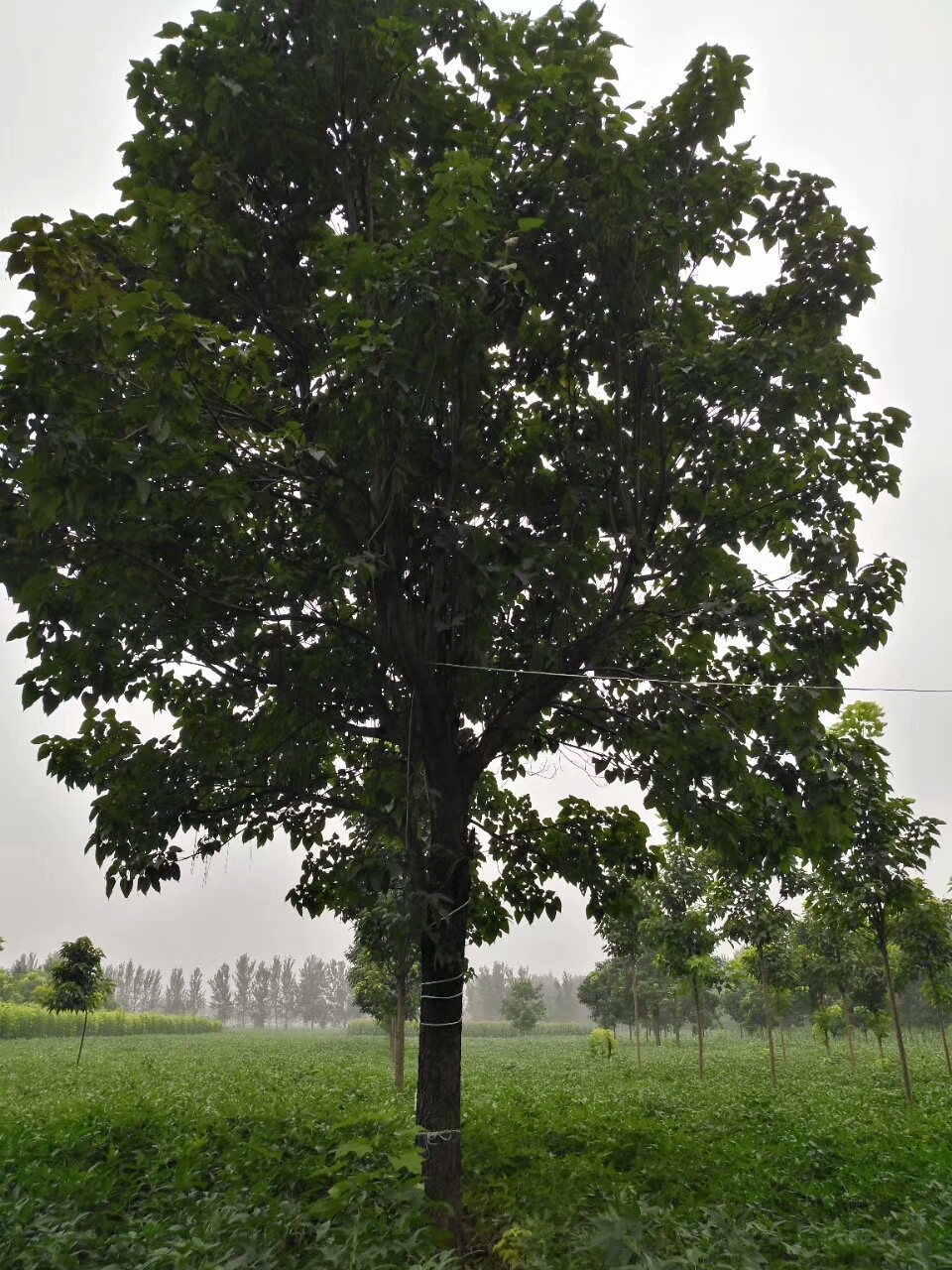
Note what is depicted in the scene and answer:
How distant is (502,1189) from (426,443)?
6745mm

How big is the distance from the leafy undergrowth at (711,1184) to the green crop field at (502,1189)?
25 mm

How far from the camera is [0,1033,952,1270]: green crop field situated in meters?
4.49

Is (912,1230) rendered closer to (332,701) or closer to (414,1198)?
(414,1198)

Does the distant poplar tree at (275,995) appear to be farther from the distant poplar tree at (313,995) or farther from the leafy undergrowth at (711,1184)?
the leafy undergrowth at (711,1184)

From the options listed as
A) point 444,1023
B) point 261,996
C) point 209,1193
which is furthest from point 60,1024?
point 261,996

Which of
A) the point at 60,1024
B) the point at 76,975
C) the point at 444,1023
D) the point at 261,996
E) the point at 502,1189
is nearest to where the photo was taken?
the point at 444,1023

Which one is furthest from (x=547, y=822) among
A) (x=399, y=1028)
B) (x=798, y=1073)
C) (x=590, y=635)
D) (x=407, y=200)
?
(x=798, y=1073)

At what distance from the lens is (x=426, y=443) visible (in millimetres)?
6043

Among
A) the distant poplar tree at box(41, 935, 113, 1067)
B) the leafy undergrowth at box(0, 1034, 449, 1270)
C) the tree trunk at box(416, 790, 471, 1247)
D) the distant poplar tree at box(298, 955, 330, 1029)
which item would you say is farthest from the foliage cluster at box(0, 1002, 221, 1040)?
the distant poplar tree at box(298, 955, 330, 1029)

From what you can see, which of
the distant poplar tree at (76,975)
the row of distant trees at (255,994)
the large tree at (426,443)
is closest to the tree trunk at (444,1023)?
the large tree at (426,443)

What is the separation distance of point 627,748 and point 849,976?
24076 mm

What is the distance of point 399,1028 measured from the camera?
15.5m

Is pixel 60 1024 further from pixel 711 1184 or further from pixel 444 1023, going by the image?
pixel 444 1023

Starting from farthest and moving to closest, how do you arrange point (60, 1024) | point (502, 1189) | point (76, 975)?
point (60, 1024)
point (76, 975)
point (502, 1189)
